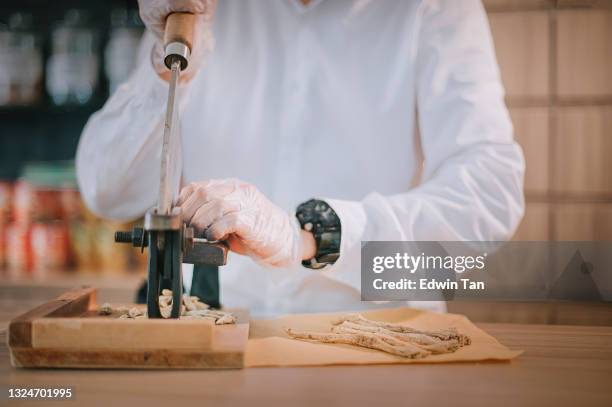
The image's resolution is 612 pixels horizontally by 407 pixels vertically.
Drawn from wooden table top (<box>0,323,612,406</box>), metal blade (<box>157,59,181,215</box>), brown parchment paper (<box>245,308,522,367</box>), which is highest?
metal blade (<box>157,59,181,215</box>)

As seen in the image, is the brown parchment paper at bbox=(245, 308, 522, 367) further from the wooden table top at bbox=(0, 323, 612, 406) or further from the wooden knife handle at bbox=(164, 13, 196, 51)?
the wooden knife handle at bbox=(164, 13, 196, 51)

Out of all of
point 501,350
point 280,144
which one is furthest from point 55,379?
point 280,144

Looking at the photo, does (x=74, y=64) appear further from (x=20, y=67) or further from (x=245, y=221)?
(x=245, y=221)

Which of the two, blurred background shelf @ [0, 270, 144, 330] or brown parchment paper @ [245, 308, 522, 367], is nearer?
brown parchment paper @ [245, 308, 522, 367]

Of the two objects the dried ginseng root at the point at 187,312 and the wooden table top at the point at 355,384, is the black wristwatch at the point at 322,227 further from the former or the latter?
the wooden table top at the point at 355,384

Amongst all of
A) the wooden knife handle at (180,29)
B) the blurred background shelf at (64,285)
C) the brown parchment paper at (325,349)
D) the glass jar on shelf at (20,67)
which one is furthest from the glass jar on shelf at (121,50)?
the brown parchment paper at (325,349)

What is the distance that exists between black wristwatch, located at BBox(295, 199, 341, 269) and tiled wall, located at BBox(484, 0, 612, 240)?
1262 millimetres

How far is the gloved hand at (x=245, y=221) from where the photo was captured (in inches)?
31.7

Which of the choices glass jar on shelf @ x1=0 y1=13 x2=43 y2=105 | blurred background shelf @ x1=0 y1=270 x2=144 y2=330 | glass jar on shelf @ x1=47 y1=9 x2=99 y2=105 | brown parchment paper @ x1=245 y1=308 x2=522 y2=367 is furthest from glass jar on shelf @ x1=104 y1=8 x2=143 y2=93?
brown parchment paper @ x1=245 y1=308 x2=522 y2=367

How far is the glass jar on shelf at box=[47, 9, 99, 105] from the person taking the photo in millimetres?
2010

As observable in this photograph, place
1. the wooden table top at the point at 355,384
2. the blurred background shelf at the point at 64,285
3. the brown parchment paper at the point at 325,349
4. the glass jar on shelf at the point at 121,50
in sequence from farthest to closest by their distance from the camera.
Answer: the glass jar on shelf at the point at 121,50
the blurred background shelf at the point at 64,285
the brown parchment paper at the point at 325,349
the wooden table top at the point at 355,384

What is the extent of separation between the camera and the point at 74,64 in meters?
2.01

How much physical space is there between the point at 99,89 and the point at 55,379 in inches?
61.0

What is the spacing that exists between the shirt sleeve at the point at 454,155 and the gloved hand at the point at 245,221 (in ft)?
0.28
